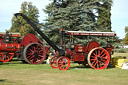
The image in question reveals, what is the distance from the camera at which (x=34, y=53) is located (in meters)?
15.2

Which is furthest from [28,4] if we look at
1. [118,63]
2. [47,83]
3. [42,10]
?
[47,83]

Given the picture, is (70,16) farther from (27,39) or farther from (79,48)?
(79,48)

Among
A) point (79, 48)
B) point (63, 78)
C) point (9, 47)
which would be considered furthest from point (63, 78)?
point (9, 47)

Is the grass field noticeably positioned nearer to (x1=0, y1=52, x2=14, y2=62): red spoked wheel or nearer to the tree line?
(x1=0, y1=52, x2=14, y2=62): red spoked wheel

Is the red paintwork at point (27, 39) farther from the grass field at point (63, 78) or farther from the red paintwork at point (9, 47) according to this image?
the grass field at point (63, 78)

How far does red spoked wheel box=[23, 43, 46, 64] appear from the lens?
49.0ft

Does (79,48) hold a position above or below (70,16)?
below

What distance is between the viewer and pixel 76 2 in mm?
23953

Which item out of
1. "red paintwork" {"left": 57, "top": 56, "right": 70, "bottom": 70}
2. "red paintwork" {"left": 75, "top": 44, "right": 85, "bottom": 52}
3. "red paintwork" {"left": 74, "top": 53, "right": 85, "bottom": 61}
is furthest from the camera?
"red paintwork" {"left": 75, "top": 44, "right": 85, "bottom": 52}

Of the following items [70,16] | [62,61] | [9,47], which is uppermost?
[70,16]

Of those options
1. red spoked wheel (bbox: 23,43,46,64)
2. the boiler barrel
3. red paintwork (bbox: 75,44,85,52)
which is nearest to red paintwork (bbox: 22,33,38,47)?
the boiler barrel

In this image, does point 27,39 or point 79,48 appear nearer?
point 79,48

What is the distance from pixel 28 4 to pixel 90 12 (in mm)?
24307

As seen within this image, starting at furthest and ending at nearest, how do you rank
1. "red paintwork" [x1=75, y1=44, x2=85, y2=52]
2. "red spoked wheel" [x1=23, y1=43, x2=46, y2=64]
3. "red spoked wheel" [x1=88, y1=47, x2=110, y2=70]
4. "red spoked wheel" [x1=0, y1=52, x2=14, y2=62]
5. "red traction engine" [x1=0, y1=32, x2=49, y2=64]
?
"red spoked wheel" [x1=0, y1=52, x2=14, y2=62]
"red traction engine" [x1=0, y1=32, x2=49, y2=64]
"red spoked wheel" [x1=23, y1=43, x2=46, y2=64]
"red paintwork" [x1=75, y1=44, x2=85, y2=52]
"red spoked wheel" [x1=88, y1=47, x2=110, y2=70]
